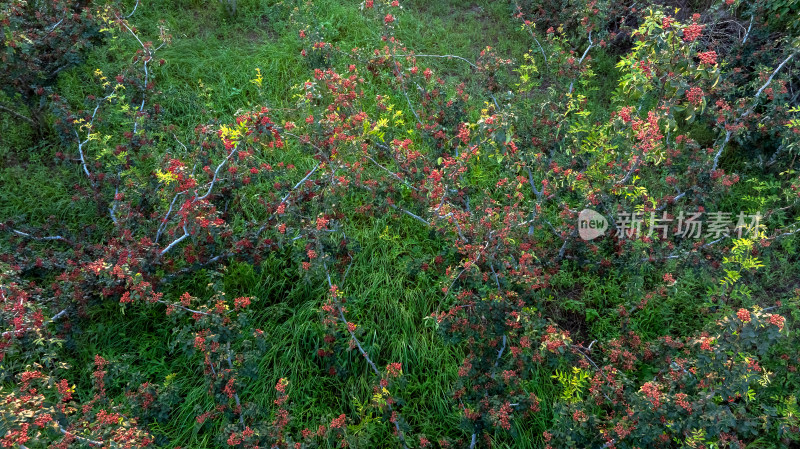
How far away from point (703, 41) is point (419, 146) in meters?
2.69

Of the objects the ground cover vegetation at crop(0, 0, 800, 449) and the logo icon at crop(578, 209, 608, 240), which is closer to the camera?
the ground cover vegetation at crop(0, 0, 800, 449)

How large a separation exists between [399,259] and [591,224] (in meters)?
1.20

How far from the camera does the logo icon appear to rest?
3002mm

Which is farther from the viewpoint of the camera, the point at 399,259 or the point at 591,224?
the point at 399,259

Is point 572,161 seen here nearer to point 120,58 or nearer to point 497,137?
point 497,137

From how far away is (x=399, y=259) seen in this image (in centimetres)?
337

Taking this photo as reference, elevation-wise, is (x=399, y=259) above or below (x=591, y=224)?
below

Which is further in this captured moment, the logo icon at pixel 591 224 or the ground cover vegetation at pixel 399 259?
the logo icon at pixel 591 224

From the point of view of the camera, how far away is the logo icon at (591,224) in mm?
3002

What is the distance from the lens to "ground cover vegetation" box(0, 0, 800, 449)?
2.37m

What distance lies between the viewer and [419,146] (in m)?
4.02

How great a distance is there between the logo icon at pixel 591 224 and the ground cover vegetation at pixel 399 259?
13mm

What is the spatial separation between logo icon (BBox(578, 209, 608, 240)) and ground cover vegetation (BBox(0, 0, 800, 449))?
1 centimetres

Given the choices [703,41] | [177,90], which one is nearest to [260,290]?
[177,90]
